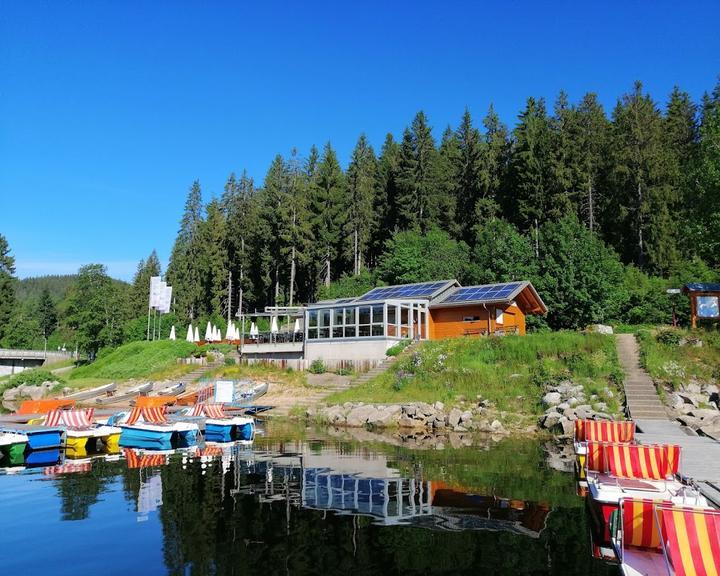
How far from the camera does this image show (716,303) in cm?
2839

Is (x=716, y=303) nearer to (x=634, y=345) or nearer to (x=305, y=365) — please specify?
(x=634, y=345)

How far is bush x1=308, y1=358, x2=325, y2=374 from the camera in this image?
33.7m

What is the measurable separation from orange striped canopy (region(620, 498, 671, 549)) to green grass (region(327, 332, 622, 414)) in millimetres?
17206

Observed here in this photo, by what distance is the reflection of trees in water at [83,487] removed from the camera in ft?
39.1

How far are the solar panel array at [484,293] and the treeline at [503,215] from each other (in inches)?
208

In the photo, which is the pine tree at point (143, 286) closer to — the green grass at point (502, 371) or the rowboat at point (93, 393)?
the rowboat at point (93, 393)

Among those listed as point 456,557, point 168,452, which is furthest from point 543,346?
point 456,557

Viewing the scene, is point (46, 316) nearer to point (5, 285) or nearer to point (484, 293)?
point (5, 285)

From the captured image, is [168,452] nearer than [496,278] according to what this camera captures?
Yes

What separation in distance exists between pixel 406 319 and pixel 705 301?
1693 cm

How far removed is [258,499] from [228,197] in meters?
67.5

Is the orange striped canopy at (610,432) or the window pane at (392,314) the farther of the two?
the window pane at (392,314)

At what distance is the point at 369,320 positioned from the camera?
1351 inches

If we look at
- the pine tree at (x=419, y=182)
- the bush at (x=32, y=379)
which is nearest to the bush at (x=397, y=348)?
the pine tree at (x=419, y=182)
